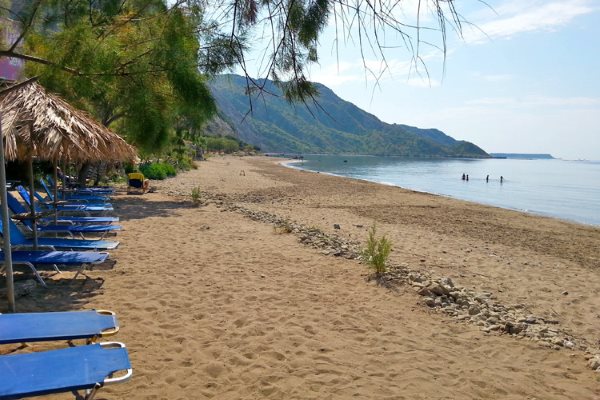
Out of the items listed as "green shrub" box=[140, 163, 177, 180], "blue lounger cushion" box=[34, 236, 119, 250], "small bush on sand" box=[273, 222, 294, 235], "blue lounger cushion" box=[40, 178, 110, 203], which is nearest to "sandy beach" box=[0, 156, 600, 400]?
"small bush on sand" box=[273, 222, 294, 235]

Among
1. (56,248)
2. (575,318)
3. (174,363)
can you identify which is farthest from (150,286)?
(575,318)

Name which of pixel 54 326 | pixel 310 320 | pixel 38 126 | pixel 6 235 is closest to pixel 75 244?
pixel 38 126

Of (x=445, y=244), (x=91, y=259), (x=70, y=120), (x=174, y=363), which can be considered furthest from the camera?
(x=445, y=244)

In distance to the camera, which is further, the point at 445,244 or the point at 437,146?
the point at 437,146

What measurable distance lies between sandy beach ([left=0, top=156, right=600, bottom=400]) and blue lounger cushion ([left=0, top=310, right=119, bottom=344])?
1.31ft

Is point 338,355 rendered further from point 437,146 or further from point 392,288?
point 437,146

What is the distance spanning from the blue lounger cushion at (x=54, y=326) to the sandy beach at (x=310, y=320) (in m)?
0.40

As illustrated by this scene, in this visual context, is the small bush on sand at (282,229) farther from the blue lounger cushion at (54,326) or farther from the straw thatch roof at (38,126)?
the blue lounger cushion at (54,326)

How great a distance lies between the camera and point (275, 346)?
3668 millimetres

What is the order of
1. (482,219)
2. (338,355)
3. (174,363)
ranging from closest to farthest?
(174,363), (338,355), (482,219)

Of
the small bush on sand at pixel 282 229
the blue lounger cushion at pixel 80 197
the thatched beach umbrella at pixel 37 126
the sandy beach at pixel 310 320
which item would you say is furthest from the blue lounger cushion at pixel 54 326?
the blue lounger cushion at pixel 80 197

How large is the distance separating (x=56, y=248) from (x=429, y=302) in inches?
183

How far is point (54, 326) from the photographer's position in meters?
2.88

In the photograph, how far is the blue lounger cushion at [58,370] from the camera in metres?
2.08
